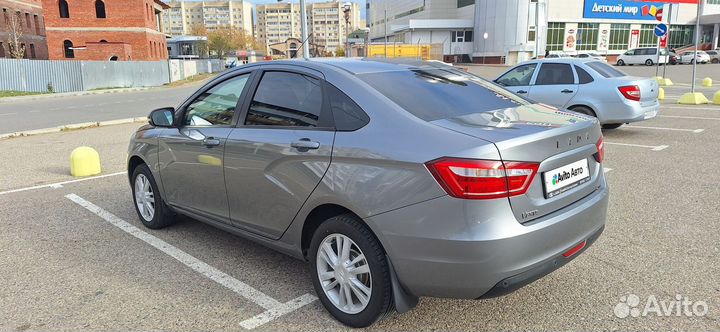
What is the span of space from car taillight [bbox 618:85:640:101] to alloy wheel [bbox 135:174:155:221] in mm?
8344

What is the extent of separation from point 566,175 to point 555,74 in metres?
8.08

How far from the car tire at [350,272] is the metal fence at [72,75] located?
34.6 m

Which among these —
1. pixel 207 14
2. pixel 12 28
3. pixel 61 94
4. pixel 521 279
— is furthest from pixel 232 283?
pixel 207 14

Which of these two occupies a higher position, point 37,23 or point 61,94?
point 37,23

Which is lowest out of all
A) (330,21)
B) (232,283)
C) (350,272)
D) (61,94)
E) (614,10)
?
(61,94)

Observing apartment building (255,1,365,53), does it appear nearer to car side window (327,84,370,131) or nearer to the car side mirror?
the car side mirror

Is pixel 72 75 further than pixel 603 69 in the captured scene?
Yes

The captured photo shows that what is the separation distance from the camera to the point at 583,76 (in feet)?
32.8

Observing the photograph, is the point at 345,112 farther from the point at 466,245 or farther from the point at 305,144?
the point at 466,245

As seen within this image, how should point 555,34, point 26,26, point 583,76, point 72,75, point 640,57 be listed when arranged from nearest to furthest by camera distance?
point 583,76, point 72,75, point 640,57, point 26,26, point 555,34

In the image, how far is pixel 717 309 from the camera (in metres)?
3.26

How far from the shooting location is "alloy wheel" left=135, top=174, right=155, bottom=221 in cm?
502

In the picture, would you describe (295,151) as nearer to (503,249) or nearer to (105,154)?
(503,249)

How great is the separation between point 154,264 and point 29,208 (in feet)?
9.17
